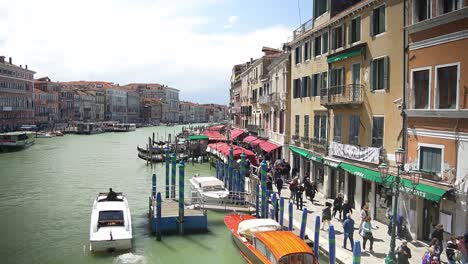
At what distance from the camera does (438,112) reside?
512 inches

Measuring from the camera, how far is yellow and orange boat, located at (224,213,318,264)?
456 inches

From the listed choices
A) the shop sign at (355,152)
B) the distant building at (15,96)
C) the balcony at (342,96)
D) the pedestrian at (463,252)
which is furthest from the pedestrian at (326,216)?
the distant building at (15,96)

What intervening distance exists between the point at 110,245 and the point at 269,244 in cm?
578

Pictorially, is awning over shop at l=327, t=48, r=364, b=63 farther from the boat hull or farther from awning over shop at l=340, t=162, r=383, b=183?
the boat hull

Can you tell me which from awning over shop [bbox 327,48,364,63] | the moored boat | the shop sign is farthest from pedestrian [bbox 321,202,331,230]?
the moored boat

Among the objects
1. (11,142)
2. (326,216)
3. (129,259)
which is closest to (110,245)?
(129,259)

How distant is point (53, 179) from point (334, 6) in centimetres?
2192

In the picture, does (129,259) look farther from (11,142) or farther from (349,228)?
(11,142)

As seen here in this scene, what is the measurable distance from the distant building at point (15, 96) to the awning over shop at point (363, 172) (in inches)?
2696

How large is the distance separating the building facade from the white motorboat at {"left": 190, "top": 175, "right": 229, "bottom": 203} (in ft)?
27.8

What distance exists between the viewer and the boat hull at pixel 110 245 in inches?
589

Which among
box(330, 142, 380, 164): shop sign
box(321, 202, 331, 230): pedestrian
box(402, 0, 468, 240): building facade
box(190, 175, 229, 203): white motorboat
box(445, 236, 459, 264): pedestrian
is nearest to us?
box(445, 236, 459, 264): pedestrian

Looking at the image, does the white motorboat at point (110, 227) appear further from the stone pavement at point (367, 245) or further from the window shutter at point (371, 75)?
the window shutter at point (371, 75)

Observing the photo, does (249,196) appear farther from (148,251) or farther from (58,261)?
(58,261)
